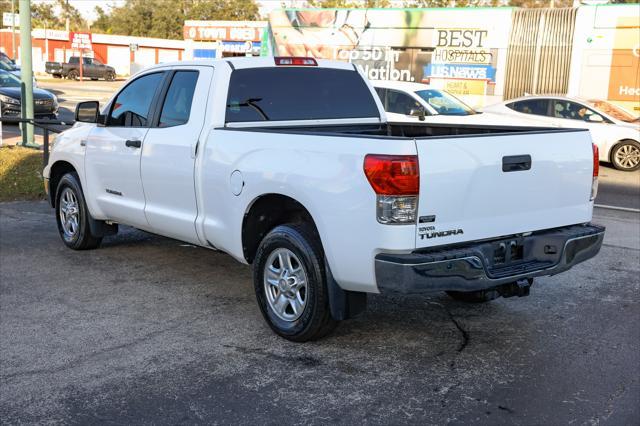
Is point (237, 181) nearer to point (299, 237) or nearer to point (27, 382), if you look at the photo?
point (299, 237)

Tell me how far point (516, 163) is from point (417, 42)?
18514 millimetres

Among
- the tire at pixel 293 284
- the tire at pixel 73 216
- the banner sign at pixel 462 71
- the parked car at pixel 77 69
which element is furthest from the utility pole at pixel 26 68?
the parked car at pixel 77 69

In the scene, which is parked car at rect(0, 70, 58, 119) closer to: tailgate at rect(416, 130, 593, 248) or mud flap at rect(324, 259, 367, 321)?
mud flap at rect(324, 259, 367, 321)

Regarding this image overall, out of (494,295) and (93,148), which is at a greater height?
(93,148)

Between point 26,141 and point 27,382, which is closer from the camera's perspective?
point 27,382

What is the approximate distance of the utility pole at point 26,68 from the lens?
14.0 meters

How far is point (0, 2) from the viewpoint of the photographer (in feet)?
317

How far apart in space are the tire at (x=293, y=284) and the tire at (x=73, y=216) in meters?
2.83

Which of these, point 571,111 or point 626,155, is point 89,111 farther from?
point 626,155

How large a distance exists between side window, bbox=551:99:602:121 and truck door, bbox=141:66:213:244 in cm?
1162

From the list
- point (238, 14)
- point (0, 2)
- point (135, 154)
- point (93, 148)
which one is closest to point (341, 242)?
point (135, 154)

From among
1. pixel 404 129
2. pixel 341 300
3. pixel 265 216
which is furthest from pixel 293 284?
pixel 404 129

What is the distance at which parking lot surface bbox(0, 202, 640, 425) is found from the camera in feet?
13.5

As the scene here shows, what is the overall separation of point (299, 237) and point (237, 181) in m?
0.73
